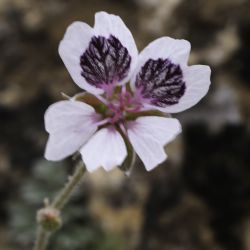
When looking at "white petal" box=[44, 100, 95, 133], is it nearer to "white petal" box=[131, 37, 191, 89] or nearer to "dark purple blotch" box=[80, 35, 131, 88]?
"dark purple blotch" box=[80, 35, 131, 88]

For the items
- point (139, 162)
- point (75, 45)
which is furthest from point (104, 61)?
point (139, 162)

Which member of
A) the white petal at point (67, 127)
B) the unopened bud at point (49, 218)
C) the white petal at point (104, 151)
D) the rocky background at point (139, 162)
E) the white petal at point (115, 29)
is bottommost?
the rocky background at point (139, 162)

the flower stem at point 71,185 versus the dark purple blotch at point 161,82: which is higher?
the dark purple blotch at point 161,82

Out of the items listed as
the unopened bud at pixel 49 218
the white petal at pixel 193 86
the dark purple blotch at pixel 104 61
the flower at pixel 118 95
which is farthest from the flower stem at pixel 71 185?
the white petal at pixel 193 86


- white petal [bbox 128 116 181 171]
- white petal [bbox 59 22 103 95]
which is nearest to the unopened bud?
white petal [bbox 128 116 181 171]

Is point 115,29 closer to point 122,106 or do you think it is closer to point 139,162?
point 122,106

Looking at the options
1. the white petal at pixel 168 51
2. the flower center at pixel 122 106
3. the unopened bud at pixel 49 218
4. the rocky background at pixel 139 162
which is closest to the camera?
the white petal at pixel 168 51

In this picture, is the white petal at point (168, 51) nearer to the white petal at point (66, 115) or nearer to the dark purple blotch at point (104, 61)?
the dark purple blotch at point (104, 61)
